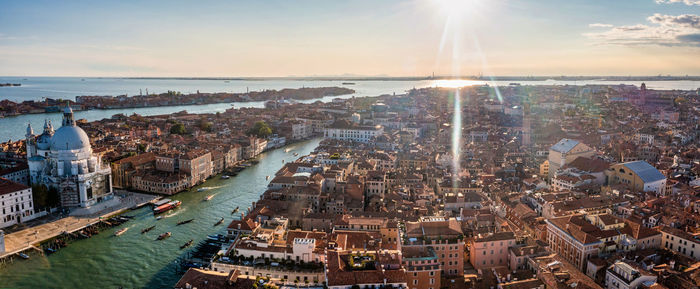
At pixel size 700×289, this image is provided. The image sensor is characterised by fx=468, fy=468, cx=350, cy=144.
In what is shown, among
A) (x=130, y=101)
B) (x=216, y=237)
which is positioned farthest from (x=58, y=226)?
(x=130, y=101)

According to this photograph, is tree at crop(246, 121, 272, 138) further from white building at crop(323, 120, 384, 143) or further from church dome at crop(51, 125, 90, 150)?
church dome at crop(51, 125, 90, 150)

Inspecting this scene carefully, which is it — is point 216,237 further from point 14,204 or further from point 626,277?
point 626,277

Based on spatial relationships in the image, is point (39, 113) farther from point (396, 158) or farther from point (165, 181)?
point (396, 158)

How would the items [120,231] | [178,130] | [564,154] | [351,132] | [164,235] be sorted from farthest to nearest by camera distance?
1. [178,130]
2. [351,132]
3. [564,154]
4. [120,231]
5. [164,235]

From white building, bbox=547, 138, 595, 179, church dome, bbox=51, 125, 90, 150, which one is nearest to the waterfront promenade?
church dome, bbox=51, 125, 90, 150

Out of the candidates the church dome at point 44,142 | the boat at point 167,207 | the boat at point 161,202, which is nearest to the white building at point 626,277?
the boat at point 167,207

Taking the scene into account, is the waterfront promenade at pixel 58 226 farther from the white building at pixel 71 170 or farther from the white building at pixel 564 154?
the white building at pixel 564 154
